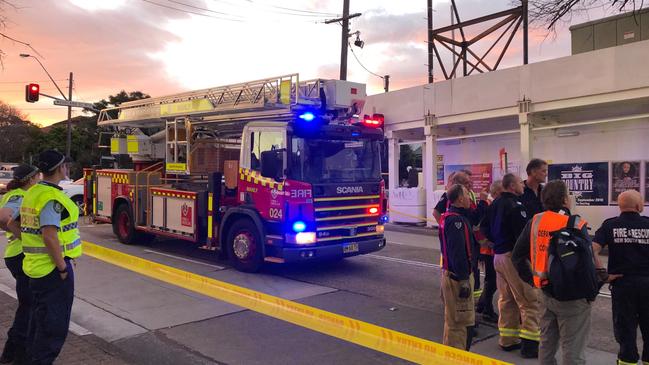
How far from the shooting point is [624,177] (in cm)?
1356

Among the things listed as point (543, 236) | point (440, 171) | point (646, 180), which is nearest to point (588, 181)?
point (646, 180)

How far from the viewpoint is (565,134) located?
1468 centimetres

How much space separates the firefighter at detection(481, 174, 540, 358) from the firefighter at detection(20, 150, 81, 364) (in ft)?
12.9

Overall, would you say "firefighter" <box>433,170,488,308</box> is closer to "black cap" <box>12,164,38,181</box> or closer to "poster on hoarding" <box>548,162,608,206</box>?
"black cap" <box>12,164,38,181</box>

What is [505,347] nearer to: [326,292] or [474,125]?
[326,292]

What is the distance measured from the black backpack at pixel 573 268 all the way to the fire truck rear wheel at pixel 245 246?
564 cm

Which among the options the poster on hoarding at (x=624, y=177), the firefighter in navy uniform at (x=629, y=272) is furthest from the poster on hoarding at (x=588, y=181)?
the firefighter in navy uniform at (x=629, y=272)

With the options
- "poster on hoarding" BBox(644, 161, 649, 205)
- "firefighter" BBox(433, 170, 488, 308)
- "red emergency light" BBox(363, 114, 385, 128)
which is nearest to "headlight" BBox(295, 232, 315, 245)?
"red emergency light" BBox(363, 114, 385, 128)

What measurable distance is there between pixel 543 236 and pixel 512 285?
1.39 metres

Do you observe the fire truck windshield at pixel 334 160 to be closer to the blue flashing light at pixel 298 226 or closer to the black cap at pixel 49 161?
the blue flashing light at pixel 298 226

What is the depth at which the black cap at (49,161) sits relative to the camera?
4.02 m

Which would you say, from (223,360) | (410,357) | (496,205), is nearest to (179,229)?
(223,360)

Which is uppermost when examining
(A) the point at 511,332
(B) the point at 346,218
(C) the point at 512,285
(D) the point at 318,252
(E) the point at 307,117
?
(E) the point at 307,117

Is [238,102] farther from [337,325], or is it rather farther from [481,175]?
[481,175]
